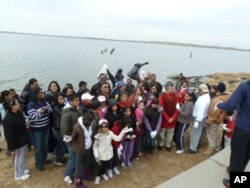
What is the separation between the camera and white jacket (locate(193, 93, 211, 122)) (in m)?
5.93

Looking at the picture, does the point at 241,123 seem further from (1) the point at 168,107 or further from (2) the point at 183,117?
(2) the point at 183,117

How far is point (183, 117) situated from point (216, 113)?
0.82 meters

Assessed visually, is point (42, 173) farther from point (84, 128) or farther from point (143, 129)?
point (143, 129)

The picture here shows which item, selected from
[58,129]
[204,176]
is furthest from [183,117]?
[58,129]

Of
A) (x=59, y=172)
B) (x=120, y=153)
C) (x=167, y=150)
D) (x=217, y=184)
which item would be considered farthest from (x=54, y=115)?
(x=217, y=184)

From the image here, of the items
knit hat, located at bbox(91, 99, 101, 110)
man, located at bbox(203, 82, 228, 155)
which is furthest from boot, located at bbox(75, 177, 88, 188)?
man, located at bbox(203, 82, 228, 155)

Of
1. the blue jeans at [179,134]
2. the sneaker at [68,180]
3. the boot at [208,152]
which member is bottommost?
the sneaker at [68,180]

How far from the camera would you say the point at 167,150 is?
6.50 meters

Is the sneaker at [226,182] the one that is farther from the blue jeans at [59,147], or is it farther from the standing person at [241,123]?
the blue jeans at [59,147]

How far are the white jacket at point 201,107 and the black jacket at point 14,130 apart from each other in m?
3.87

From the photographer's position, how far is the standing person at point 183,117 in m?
6.08

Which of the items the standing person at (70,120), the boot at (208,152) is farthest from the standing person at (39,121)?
the boot at (208,152)

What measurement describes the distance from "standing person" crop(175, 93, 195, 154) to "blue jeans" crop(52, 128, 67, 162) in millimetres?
2838

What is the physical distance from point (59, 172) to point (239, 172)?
3636mm
